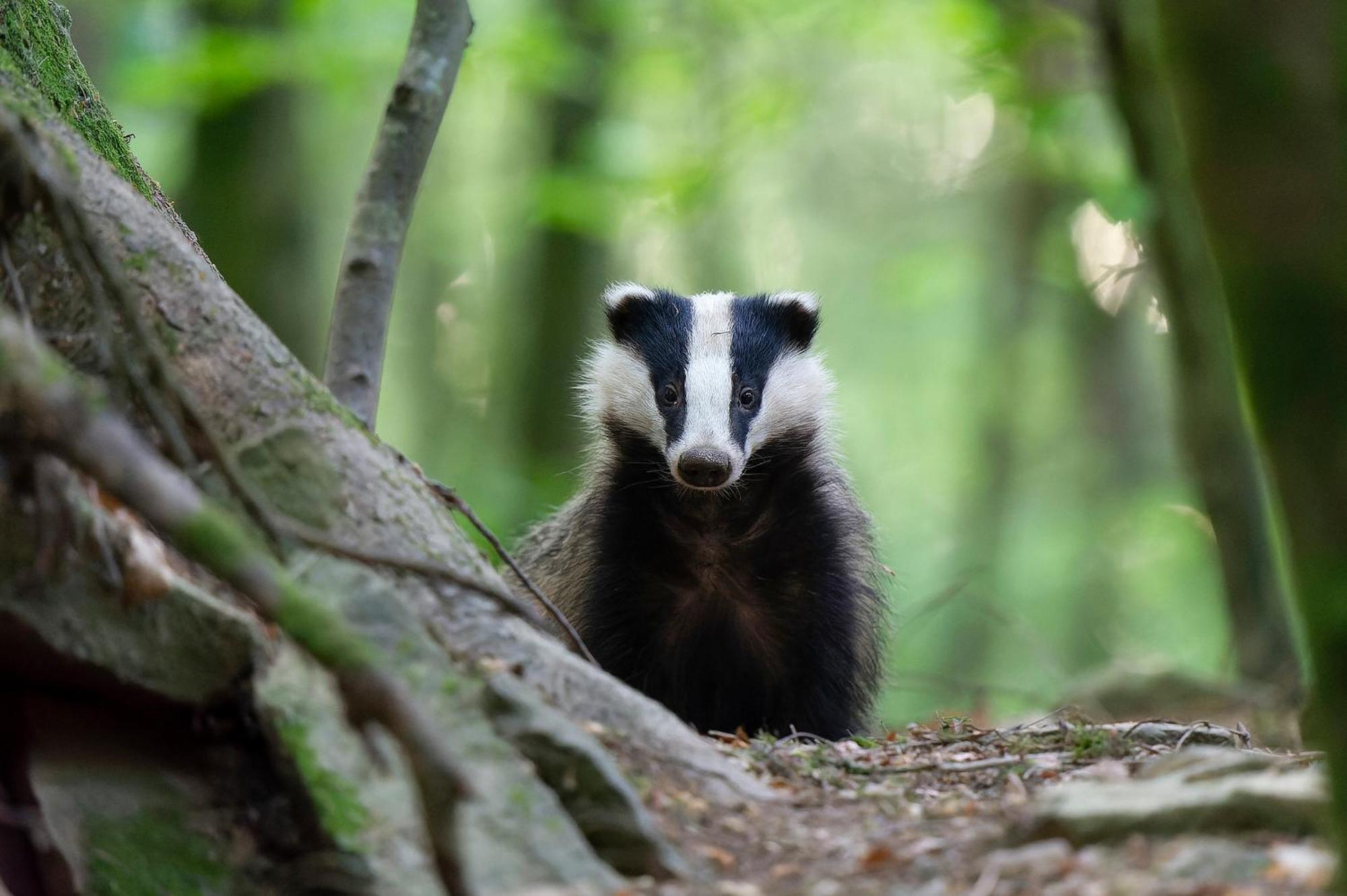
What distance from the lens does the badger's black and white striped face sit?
212 inches

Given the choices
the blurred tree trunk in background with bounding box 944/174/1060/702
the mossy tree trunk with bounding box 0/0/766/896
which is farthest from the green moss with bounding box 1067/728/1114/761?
the blurred tree trunk in background with bounding box 944/174/1060/702

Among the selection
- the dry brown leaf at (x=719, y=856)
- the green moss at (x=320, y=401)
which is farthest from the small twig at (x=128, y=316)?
the dry brown leaf at (x=719, y=856)

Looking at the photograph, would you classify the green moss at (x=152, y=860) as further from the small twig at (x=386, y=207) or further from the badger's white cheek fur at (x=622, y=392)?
the badger's white cheek fur at (x=622, y=392)

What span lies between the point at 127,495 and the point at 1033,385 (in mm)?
14409

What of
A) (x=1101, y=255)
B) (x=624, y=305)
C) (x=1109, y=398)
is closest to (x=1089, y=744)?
(x=624, y=305)

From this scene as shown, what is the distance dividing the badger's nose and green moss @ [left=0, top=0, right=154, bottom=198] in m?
1.98

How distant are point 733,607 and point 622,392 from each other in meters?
1.04

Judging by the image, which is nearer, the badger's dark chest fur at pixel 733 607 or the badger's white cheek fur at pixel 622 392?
the badger's dark chest fur at pixel 733 607

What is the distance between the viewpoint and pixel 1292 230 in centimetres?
192

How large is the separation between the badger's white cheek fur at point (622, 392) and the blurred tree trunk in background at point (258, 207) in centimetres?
255

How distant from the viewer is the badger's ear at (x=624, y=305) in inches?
237

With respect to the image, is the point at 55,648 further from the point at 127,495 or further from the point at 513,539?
the point at 513,539

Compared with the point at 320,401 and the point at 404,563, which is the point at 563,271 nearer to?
the point at 320,401

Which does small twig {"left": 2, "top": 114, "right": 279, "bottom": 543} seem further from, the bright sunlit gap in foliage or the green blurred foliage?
the bright sunlit gap in foliage
